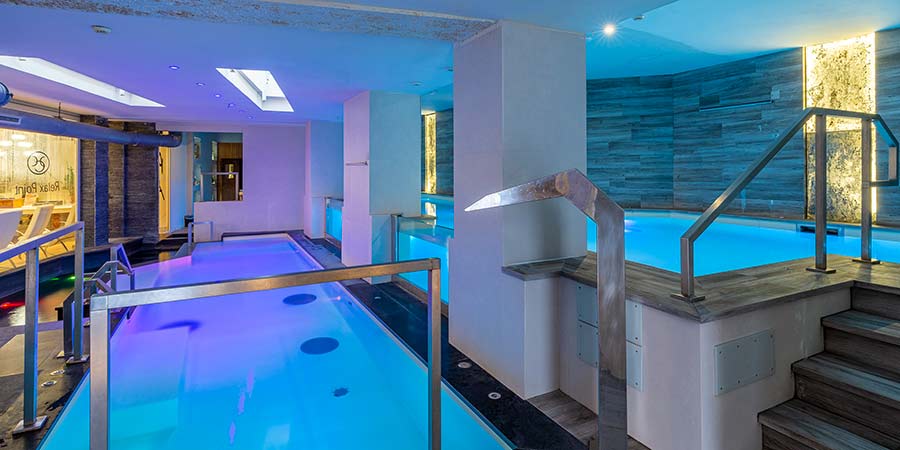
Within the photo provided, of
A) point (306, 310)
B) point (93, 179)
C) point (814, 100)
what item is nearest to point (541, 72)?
point (306, 310)

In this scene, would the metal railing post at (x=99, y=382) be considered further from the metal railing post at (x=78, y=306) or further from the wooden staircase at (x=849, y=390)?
the wooden staircase at (x=849, y=390)

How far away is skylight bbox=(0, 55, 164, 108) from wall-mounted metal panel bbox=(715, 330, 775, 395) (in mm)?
6226

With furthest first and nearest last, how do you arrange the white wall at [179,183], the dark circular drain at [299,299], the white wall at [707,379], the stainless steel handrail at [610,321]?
the white wall at [179,183]
the dark circular drain at [299,299]
the white wall at [707,379]
the stainless steel handrail at [610,321]

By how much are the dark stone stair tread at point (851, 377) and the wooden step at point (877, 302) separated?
1.20 ft

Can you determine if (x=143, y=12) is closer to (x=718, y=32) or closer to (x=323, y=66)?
(x=323, y=66)

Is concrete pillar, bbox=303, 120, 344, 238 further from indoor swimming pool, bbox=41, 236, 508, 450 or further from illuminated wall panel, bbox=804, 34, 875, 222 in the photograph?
illuminated wall panel, bbox=804, 34, 875, 222

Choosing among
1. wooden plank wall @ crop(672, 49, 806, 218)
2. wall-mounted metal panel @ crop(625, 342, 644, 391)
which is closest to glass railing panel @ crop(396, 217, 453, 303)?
wall-mounted metal panel @ crop(625, 342, 644, 391)

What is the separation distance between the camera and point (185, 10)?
9.35 feet

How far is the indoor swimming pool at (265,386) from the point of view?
8.64ft

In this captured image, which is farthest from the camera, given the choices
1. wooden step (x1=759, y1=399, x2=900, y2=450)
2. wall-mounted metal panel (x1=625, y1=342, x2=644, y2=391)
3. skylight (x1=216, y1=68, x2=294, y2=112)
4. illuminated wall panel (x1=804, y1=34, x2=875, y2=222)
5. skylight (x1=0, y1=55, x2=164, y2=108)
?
illuminated wall panel (x1=804, y1=34, x2=875, y2=222)

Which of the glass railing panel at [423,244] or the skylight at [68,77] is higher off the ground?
the skylight at [68,77]

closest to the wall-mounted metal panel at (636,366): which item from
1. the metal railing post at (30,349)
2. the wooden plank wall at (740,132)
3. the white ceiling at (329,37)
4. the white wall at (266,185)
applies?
the white ceiling at (329,37)

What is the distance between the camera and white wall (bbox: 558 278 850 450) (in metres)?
1.92

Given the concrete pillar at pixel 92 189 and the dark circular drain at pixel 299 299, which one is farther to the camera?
the concrete pillar at pixel 92 189
